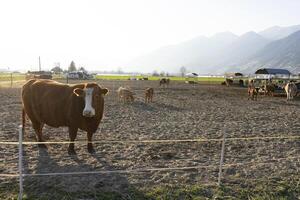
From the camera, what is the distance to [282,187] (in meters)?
6.59

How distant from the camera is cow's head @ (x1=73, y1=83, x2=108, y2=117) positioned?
8125 mm

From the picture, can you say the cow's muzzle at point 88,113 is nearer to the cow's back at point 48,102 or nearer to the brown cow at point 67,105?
the brown cow at point 67,105

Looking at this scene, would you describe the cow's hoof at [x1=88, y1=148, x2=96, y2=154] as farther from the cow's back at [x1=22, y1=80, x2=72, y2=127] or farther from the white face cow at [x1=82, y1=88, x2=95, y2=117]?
the white face cow at [x1=82, y1=88, x2=95, y2=117]

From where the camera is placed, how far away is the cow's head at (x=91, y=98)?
812 cm

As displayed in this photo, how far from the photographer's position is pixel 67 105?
8.78 meters

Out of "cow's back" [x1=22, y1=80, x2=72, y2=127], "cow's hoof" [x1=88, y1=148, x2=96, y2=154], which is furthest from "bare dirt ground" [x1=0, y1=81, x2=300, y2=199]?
"cow's back" [x1=22, y1=80, x2=72, y2=127]

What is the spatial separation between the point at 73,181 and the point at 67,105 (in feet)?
8.96

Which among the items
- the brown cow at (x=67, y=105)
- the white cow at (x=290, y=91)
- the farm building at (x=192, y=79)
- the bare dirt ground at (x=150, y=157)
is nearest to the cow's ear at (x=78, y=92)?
the brown cow at (x=67, y=105)

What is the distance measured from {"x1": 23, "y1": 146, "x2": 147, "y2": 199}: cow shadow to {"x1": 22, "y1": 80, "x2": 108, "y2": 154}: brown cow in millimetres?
816

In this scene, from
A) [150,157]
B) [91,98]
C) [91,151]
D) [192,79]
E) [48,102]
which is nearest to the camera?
[91,98]

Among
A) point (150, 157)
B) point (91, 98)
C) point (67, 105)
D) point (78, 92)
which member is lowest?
point (150, 157)

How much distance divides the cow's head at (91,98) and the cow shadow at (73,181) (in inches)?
43.8

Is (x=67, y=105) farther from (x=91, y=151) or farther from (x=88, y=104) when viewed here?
(x=91, y=151)

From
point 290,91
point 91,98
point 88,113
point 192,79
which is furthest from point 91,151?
point 192,79
